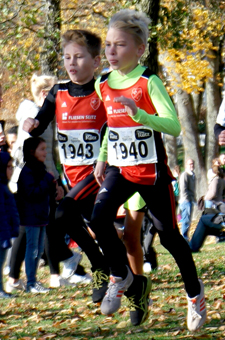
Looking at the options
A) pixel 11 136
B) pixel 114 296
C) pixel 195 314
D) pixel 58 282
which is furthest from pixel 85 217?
pixel 11 136

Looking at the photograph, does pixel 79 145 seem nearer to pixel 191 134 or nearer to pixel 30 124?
pixel 30 124

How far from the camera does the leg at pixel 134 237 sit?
17.9 feet

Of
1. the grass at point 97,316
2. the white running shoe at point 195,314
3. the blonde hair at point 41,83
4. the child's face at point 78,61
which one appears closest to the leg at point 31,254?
the grass at point 97,316

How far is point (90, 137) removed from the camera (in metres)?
5.88

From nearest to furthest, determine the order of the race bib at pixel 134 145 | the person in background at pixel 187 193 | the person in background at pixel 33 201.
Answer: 1. the race bib at pixel 134 145
2. the person in background at pixel 33 201
3. the person in background at pixel 187 193

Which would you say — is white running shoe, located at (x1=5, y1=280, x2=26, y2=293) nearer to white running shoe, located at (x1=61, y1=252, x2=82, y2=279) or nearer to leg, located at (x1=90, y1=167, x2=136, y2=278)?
white running shoe, located at (x1=61, y1=252, x2=82, y2=279)

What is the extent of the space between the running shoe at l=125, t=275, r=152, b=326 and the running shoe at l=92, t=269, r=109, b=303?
0.72 metres

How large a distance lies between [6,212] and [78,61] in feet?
7.54

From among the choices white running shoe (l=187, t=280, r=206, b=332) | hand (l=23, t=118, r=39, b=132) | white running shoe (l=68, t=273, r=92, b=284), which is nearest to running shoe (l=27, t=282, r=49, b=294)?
white running shoe (l=68, t=273, r=92, b=284)

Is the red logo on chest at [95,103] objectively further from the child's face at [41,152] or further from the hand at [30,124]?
the child's face at [41,152]

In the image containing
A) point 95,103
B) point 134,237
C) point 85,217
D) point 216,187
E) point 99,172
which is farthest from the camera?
point 216,187

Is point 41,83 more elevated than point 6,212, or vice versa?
point 41,83

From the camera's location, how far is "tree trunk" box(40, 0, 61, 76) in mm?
14375

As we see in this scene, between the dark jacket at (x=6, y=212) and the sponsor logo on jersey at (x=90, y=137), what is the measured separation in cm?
163
